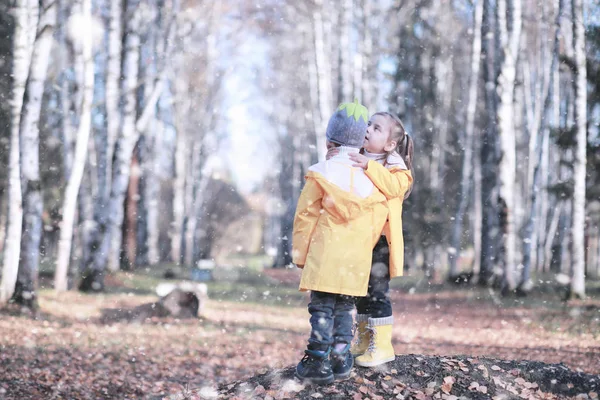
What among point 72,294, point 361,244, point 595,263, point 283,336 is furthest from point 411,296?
point 595,263

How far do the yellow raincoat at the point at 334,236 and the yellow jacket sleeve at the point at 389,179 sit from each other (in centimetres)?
6

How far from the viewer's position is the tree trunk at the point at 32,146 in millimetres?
9289

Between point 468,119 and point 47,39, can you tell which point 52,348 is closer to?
point 47,39

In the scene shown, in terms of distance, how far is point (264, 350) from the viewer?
8.12 metres

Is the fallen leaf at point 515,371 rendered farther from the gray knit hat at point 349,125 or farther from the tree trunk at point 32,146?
the tree trunk at point 32,146

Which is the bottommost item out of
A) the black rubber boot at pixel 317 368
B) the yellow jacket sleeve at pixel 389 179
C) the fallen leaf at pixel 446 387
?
the fallen leaf at pixel 446 387

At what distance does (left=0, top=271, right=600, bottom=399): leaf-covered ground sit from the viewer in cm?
455

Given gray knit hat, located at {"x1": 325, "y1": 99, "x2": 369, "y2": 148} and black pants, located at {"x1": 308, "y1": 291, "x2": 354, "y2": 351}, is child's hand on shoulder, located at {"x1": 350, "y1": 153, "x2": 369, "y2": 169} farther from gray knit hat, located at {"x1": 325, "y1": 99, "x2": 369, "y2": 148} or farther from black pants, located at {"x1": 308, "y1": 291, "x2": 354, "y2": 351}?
black pants, located at {"x1": 308, "y1": 291, "x2": 354, "y2": 351}

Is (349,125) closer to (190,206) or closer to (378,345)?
(378,345)

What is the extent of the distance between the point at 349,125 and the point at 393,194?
571 mm

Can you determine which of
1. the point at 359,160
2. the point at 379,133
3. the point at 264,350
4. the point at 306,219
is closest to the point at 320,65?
the point at 264,350

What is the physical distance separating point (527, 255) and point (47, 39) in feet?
35.1

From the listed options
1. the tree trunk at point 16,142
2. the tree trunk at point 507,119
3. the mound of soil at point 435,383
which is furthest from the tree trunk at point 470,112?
the mound of soil at point 435,383

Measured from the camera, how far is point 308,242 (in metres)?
4.14
